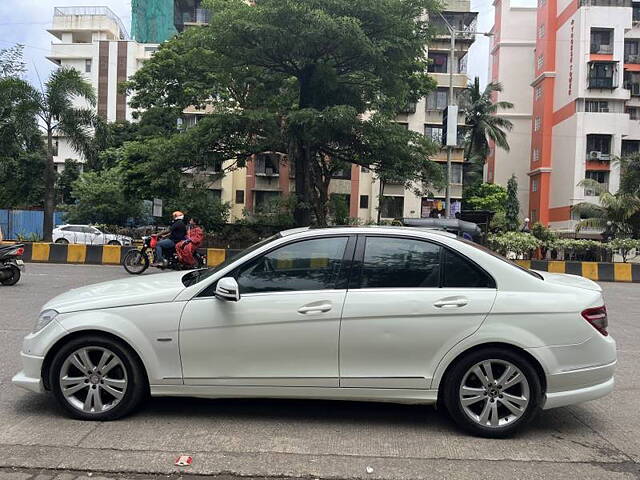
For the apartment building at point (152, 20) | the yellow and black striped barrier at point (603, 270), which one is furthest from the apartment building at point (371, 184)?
the apartment building at point (152, 20)

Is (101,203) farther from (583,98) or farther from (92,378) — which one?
(92,378)

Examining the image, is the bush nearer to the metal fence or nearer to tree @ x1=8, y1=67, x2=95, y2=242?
tree @ x1=8, y1=67, x2=95, y2=242

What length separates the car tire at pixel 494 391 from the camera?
170 inches

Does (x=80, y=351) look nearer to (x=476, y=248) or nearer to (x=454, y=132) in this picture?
(x=476, y=248)

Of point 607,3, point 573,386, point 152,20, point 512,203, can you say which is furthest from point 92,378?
point 152,20

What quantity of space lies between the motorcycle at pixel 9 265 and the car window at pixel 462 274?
10.7m

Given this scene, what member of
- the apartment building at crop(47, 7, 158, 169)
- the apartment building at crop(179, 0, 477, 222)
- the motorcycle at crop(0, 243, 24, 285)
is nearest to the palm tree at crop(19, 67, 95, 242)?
the apartment building at crop(179, 0, 477, 222)

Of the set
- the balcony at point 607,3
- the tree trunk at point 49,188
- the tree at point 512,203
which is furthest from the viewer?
the tree at point 512,203

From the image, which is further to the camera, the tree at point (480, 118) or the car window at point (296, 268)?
the tree at point (480, 118)

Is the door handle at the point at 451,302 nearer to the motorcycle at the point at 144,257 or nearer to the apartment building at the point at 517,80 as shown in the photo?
the motorcycle at the point at 144,257

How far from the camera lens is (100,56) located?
6172 centimetres

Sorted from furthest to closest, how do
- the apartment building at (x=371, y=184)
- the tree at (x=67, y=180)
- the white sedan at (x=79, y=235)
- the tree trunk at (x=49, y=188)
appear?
the tree at (x=67, y=180) → the apartment building at (x=371, y=184) → the white sedan at (x=79, y=235) → the tree trunk at (x=49, y=188)

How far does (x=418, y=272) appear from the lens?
4.52 meters

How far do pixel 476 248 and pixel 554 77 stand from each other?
48.3 meters
